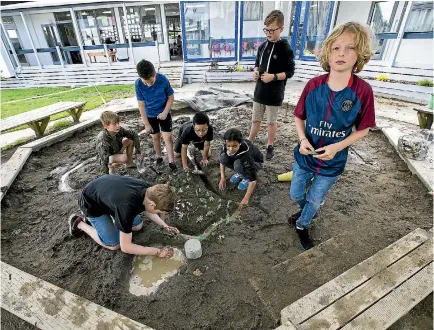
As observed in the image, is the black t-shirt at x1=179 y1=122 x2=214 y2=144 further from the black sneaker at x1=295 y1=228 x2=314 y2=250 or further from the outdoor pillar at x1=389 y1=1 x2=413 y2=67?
the outdoor pillar at x1=389 y1=1 x2=413 y2=67

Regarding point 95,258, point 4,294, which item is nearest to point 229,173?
point 95,258

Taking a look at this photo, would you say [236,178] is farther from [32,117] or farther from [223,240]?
[32,117]

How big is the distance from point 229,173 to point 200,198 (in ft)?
2.36

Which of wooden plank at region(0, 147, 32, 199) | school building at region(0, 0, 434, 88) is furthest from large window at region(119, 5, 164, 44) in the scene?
wooden plank at region(0, 147, 32, 199)

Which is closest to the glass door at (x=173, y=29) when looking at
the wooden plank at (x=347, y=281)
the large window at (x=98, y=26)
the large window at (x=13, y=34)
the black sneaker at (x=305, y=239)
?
the large window at (x=98, y=26)

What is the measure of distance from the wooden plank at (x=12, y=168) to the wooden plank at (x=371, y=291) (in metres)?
4.03

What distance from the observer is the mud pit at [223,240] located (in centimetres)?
200

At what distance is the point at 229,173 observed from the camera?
12.2 feet

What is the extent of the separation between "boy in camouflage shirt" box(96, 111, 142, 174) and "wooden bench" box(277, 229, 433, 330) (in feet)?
9.62

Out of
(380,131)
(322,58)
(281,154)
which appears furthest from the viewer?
(380,131)

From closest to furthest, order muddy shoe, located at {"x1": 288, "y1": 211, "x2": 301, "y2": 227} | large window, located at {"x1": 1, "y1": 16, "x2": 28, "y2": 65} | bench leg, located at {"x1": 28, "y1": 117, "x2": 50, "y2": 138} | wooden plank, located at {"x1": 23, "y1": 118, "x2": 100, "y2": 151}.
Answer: muddy shoe, located at {"x1": 288, "y1": 211, "x2": 301, "y2": 227}
wooden plank, located at {"x1": 23, "y1": 118, "x2": 100, "y2": 151}
bench leg, located at {"x1": 28, "y1": 117, "x2": 50, "y2": 138}
large window, located at {"x1": 1, "y1": 16, "x2": 28, "y2": 65}

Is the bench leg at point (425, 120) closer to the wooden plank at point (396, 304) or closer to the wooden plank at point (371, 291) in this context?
the wooden plank at point (371, 291)

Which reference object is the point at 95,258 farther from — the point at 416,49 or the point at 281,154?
the point at 416,49

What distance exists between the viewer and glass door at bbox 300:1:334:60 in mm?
9562
